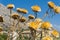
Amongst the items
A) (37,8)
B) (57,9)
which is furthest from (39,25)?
(37,8)

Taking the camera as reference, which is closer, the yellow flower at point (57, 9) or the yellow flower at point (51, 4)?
the yellow flower at point (57, 9)

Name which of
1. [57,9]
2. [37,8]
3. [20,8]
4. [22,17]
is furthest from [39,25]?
[20,8]

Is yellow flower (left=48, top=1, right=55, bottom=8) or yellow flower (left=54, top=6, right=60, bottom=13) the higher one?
yellow flower (left=48, top=1, right=55, bottom=8)

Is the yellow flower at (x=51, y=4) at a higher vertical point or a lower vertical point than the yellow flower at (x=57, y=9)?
higher

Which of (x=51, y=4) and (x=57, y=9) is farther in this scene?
(x=51, y=4)

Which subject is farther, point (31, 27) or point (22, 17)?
point (22, 17)

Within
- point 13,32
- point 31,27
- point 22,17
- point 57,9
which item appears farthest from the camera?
point 22,17

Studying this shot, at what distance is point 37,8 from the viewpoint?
9.18 ft

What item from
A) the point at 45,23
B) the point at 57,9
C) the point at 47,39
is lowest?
the point at 47,39

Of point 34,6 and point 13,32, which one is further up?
point 34,6

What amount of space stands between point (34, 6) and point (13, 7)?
0.69 m

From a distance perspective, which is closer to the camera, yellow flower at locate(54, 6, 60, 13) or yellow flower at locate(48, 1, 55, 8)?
yellow flower at locate(54, 6, 60, 13)

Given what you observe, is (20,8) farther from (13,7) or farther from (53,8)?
(53,8)

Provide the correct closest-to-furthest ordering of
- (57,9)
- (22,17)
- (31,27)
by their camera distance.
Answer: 1. (31,27)
2. (57,9)
3. (22,17)
